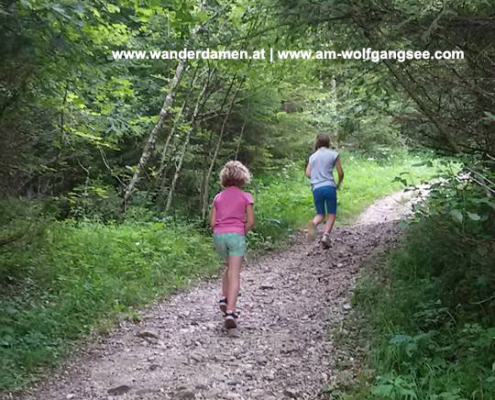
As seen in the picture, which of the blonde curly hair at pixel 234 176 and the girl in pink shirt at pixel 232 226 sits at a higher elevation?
the blonde curly hair at pixel 234 176

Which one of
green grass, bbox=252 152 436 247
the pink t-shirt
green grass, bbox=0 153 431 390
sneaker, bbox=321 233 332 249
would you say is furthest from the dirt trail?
green grass, bbox=252 152 436 247

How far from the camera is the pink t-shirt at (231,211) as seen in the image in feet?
20.6

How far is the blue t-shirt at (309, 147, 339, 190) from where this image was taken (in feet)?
31.5

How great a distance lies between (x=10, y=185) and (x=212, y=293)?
3208mm

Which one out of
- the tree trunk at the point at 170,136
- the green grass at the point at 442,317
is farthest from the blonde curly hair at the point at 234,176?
the tree trunk at the point at 170,136

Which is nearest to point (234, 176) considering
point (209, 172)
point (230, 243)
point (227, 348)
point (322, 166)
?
point (230, 243)

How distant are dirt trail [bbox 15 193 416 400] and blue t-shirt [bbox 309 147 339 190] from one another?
63.8 inches

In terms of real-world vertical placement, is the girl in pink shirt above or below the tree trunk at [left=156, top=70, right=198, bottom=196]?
below

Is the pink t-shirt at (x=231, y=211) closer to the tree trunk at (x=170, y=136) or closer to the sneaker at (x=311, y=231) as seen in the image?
A: the sneaker at (x=311, y=231)

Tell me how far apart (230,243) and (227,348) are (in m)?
1.19

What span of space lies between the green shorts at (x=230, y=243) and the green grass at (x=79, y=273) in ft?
4.98

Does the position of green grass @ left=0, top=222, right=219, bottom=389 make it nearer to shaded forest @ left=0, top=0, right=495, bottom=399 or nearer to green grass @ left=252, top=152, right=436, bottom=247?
shaded forest @ left=0, top=0, right=495, bottom=399

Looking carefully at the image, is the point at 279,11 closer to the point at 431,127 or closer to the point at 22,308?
the point at 431,127

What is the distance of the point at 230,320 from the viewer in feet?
20.3
